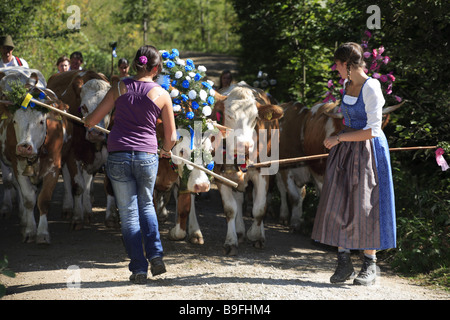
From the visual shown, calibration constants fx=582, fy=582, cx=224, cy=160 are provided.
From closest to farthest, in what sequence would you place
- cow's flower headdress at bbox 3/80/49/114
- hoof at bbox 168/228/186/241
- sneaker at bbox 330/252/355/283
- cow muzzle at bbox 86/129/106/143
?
sneaker at bbox 330/252/355/283
cow's flower headdress at bbox 3/80/49/114
hoof at bbox 168/228/186/241
cow muzzle at bbox 86/129/106/143

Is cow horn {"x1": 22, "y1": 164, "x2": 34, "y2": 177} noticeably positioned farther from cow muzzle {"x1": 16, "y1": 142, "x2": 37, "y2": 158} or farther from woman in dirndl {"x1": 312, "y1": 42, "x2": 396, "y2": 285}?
woman in dirndl {"x1": 312, "y1": 42, "x2": 396, "y2": 285}

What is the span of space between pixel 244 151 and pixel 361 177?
1.78 metres

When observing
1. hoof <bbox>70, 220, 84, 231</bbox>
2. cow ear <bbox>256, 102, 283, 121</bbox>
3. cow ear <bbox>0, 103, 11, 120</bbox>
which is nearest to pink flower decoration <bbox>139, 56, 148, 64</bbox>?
cow ear <bbox>256, 102, 283, 121</bbox>

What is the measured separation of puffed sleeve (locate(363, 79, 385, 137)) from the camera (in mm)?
5094

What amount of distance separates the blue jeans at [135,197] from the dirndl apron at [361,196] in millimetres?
1609

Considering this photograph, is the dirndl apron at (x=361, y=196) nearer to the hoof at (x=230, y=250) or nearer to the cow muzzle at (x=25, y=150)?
the hoof at (x=230, y=250)

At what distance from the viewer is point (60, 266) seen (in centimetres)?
622

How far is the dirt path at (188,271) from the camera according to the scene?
5051 mm

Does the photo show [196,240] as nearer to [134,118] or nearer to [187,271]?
[187,271]

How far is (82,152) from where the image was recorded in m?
8.59

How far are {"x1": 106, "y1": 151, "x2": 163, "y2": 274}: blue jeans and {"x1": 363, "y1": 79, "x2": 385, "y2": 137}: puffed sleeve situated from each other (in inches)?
76.0

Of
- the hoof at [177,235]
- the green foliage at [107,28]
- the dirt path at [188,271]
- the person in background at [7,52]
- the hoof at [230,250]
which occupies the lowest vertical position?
the dirt path at [188,271]

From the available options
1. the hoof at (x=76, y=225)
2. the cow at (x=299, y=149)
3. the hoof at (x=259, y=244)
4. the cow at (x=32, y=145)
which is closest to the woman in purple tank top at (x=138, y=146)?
A: the cow at (x=32, y=145)

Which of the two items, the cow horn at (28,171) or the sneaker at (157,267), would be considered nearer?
the sneaker at (157,267)
